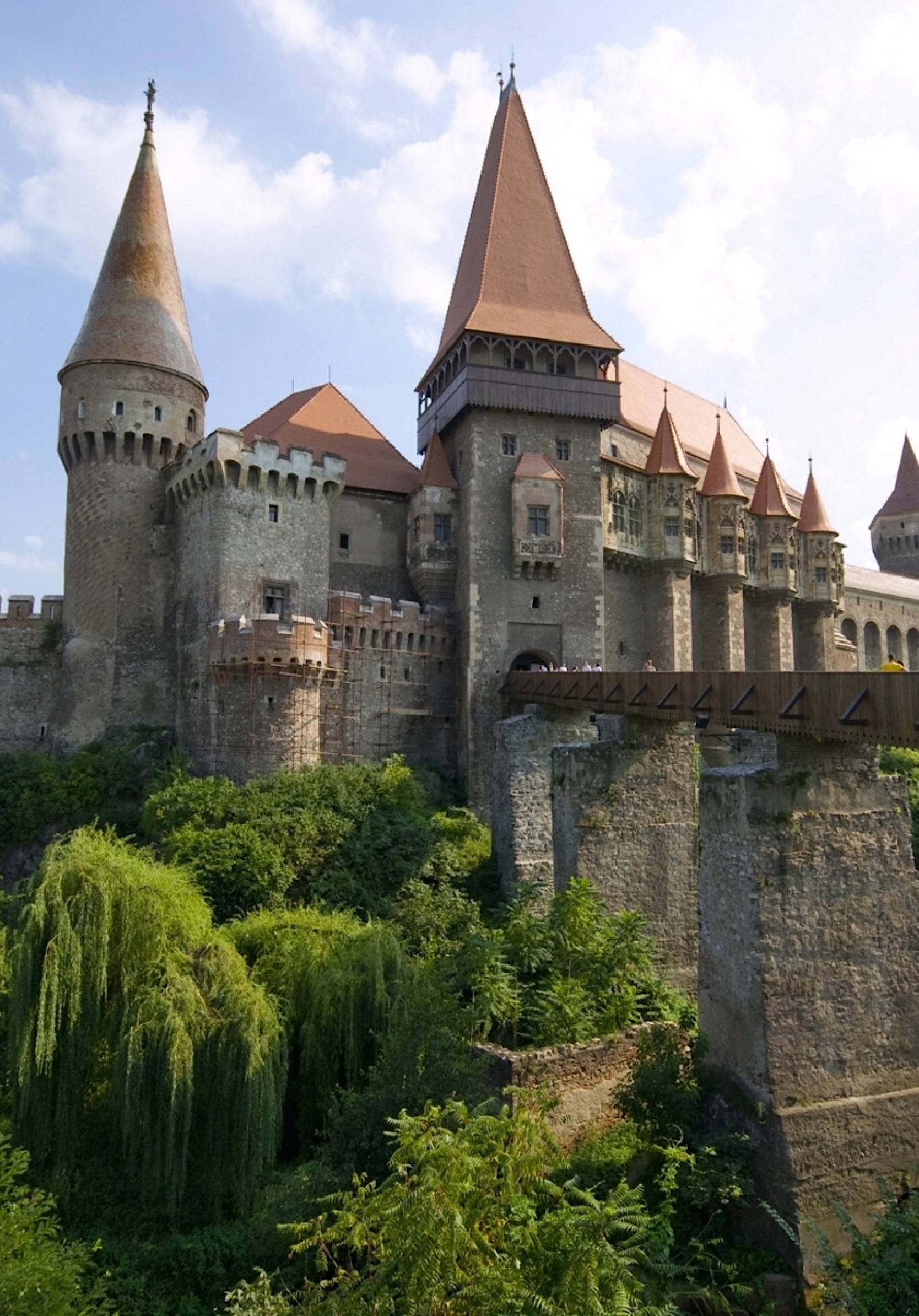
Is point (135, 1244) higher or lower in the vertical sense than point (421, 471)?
lower

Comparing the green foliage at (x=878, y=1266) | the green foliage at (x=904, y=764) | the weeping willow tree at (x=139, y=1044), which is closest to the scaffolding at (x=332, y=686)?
the weeping willow tree at (x=139, y=1044)

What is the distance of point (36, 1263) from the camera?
891 cm

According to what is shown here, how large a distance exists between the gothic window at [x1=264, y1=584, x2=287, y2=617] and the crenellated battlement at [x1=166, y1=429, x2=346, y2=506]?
2430 millimetres

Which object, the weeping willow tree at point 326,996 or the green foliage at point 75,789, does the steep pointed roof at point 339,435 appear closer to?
the green foliage at point 75,789

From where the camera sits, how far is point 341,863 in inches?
806

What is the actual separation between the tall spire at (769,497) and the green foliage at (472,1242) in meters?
31.4

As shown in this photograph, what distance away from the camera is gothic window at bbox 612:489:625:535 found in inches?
1240

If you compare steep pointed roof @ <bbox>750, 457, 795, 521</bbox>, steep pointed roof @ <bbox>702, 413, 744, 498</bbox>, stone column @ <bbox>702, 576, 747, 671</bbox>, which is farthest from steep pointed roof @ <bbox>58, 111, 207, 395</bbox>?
steep pointed roof @ <bbox>750, 457, 795, 521</bbox>

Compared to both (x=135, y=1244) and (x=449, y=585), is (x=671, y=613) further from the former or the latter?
(x=135, y=1244)

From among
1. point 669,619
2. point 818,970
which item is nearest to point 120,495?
point 669,619

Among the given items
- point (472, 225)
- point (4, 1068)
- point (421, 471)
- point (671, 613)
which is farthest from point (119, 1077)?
point (472, 225)

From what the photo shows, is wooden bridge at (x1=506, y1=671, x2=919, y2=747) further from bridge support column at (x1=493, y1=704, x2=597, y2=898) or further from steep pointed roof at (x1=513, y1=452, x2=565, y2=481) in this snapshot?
steep pointed roof at (x1=513, y1=452, x2=565, y2=481)

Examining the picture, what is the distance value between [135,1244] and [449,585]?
63.5 feet

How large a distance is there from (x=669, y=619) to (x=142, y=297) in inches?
741
